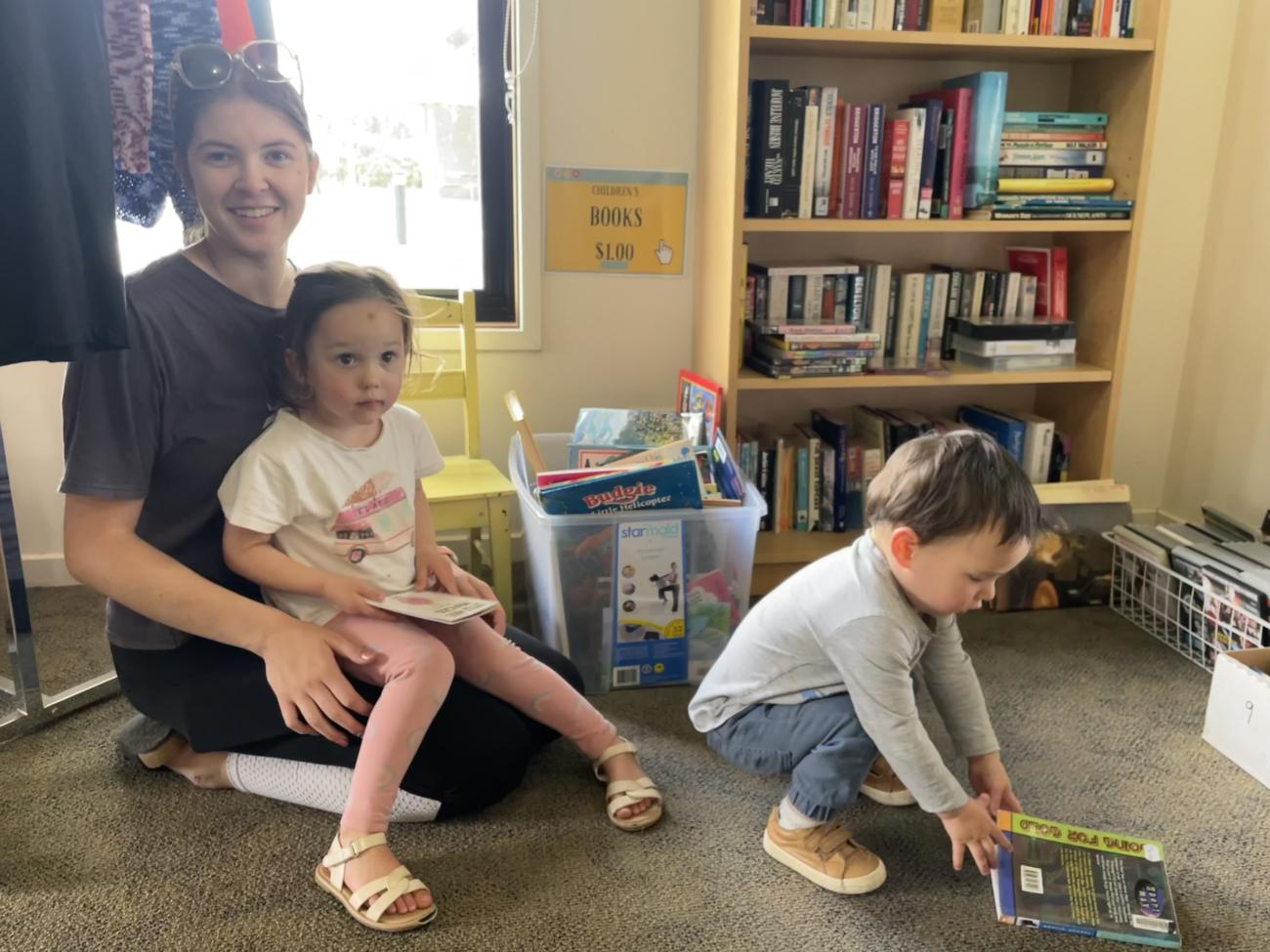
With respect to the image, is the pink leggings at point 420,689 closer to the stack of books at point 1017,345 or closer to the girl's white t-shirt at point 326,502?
the girl's white t-shirt at point 326,502

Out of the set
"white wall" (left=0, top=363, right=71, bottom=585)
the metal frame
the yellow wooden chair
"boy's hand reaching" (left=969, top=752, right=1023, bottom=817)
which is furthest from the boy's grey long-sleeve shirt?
"white wall" (left=0, top=363, right=71, bottom=585)

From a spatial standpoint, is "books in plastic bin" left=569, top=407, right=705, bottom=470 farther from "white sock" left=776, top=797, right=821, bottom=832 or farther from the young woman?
"white sock" left=776, top=797, right=821, bottom=832

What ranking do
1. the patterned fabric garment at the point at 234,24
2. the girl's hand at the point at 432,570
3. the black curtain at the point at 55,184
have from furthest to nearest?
the girl's hand at the point at 432,570
the patterned fabric garment at the point at 234,24
the black curtain at the point at 55,184

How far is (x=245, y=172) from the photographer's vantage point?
1.25m

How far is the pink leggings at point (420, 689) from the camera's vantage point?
1.25 meters

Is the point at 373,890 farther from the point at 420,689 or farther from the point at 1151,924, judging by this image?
the point at 1151,924

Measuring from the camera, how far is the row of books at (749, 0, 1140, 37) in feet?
6.40

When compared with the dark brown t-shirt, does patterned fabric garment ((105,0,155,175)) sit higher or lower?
higher

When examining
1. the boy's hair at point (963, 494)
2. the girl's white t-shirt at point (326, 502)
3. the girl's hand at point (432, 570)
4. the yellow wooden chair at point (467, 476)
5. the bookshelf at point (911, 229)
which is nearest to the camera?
the boy's hair at point (963, 494)

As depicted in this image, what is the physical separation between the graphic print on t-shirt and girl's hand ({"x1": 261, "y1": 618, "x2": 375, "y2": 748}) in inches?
5.7

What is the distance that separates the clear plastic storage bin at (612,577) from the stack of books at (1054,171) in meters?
0.88

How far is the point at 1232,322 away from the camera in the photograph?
2.29 m

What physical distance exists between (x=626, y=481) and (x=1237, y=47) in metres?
1.75

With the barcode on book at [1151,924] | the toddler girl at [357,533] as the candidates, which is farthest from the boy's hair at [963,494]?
the toddler girl at [357,533]
